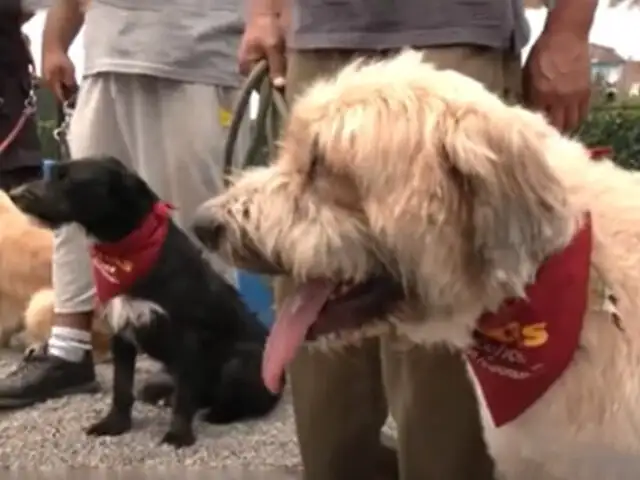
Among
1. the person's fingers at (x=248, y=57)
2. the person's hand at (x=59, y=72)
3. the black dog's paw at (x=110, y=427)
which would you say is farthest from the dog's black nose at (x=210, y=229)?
the person's hand at (x=59, y=72)

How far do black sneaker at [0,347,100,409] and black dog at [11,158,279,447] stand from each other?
275 mm

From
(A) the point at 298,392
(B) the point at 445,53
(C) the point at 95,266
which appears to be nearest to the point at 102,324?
(C) the point at 95,266

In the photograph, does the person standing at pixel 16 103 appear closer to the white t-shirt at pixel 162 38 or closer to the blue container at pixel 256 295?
the white t-shirt at pixel 162 38

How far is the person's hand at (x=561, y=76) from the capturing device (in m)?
1.61

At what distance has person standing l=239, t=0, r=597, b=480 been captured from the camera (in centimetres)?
163

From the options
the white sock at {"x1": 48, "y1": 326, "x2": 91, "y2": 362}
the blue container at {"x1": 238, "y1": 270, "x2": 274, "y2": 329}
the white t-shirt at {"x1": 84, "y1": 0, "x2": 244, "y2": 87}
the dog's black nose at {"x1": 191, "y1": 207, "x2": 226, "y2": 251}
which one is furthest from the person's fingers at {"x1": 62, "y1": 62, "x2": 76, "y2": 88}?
the dog's black nose at {"x1": 191, "y1": 207, "x2": 226, "y2": 251}

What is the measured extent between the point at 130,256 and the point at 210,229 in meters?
1.42

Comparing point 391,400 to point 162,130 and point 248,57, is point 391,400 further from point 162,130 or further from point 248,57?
point 162,130

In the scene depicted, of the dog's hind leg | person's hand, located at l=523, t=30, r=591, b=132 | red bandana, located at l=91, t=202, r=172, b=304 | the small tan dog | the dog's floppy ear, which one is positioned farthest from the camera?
the small tan dog

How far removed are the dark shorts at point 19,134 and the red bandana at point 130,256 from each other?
0.74 m

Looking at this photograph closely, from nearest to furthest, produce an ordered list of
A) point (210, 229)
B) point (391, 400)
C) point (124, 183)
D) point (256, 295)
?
point (210, 229) < point (391, 400) < point (124, 183) < point (256, 295)

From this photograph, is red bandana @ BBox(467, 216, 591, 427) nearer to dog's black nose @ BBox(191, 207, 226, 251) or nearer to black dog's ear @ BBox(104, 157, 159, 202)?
dog's black nose @ BBox(191, 207, 226, 251)

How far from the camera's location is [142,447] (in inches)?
107

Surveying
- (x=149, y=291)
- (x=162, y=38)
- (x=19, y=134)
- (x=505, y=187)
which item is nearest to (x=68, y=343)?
(x=149, y=291)
